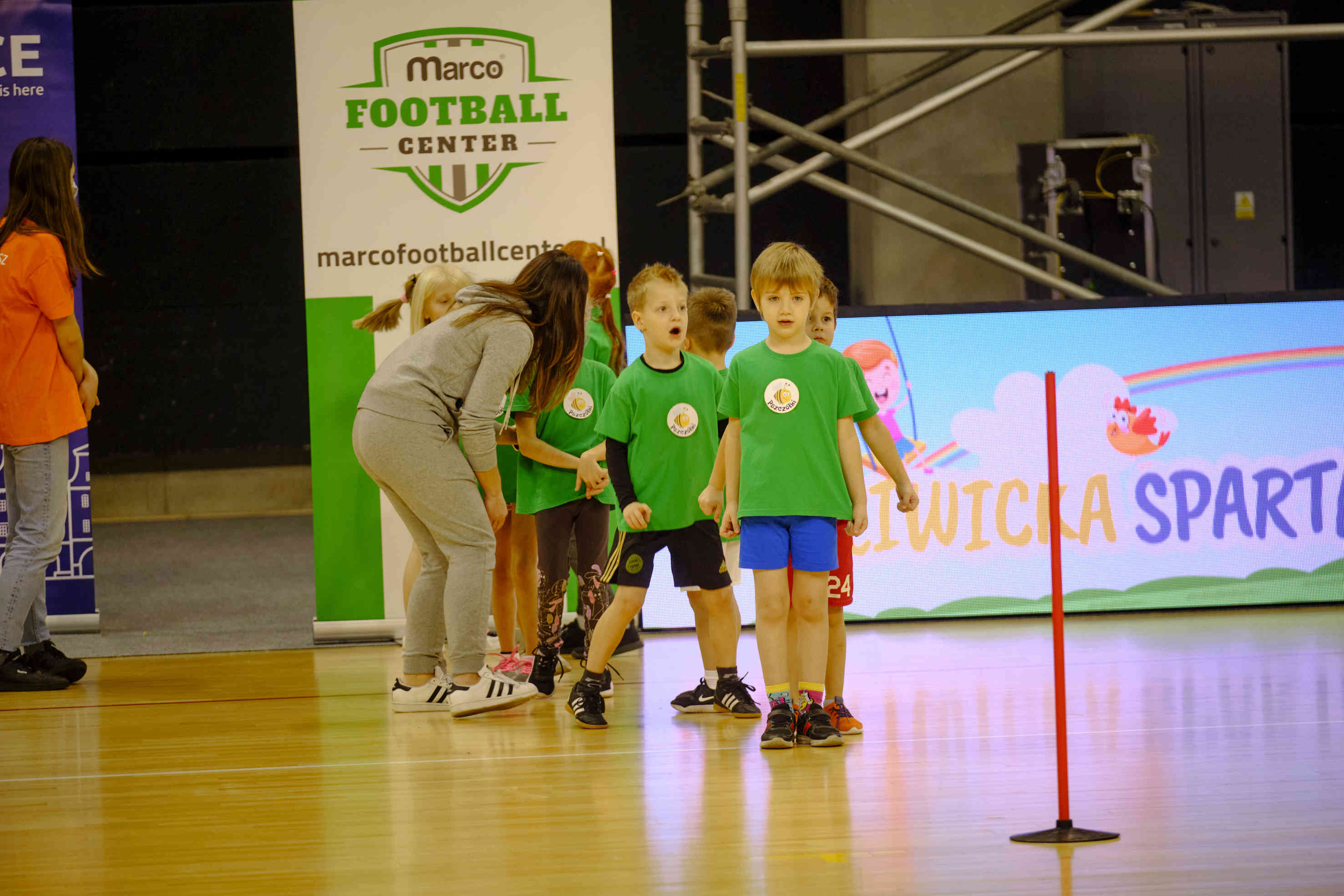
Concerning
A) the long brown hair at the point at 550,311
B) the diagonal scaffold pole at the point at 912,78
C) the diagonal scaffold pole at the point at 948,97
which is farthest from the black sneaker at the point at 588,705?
the diagonal scaffold pole at the point at 912,78

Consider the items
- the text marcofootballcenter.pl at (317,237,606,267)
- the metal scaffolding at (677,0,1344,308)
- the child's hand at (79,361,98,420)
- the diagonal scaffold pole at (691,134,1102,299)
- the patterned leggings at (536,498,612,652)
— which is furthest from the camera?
the diagonal scaffold pole at (691,134,1102,299)

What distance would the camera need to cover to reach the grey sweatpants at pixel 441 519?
11.5 feet

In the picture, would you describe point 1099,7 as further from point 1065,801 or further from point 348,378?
point 1065,801

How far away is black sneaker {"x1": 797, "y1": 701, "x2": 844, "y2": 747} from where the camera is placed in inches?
125

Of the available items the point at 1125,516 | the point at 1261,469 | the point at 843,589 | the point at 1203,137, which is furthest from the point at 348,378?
the point at 1203,137

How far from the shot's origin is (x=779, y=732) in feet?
10.4

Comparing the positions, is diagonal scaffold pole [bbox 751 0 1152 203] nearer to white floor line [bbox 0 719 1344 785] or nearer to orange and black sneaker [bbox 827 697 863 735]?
orange and black sneaker [bbox 827 697 863 735]

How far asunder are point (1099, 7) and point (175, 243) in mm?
6095

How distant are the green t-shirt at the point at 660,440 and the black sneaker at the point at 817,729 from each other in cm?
61

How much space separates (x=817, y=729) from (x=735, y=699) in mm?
419

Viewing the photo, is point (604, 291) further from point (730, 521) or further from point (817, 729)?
point (817, 729)

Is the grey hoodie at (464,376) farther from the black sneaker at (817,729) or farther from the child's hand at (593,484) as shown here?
the black sneaker at (817,729)

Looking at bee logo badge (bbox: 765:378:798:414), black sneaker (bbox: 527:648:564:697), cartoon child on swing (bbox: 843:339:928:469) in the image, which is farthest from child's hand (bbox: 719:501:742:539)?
cartoon child on swing (bbox: 843:339:928:469)

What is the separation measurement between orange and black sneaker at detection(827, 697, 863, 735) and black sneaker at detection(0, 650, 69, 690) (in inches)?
96.0
